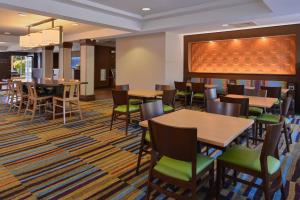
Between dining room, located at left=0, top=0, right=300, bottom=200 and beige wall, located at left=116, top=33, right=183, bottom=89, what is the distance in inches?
1.4

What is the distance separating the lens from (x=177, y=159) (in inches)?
67.4

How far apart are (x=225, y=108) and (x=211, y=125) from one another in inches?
31.4

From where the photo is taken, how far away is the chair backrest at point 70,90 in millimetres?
5258

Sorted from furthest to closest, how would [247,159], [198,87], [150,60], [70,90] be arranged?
[150,60], [198,87], [70,90], [247,159]

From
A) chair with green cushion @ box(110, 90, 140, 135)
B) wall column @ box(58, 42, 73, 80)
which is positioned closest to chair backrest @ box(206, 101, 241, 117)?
chair with green cushion @ box(110, 90, 140, 135)

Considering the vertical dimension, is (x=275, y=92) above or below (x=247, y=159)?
above

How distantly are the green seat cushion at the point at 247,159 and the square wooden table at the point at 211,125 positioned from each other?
166mm

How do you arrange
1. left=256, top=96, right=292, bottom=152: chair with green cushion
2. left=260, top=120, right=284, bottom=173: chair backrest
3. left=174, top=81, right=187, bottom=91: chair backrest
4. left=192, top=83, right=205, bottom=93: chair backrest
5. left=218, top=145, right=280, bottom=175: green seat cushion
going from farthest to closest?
left=174, top=81, right=187, bottom=91: chair backrest, left=192, top=83, right=205, bottom=93: chair backrest, left=256, top=96, right=292, bottom=152: chair with green cushion, left=218, top=145, right=280, bottom=175: green seat cushion, left=260, top=120, right=284, bottom=173: chair backrest

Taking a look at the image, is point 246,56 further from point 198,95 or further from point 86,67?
Result: point 86,67

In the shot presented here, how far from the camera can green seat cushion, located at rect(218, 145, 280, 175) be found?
6.17ft

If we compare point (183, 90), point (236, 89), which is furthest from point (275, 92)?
point (183, 90)

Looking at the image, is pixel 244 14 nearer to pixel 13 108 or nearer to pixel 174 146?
pixel 174 146

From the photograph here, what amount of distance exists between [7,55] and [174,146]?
18342mm

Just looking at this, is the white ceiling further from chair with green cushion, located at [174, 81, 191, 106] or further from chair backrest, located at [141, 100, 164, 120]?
chair backrest, located at [141, 100, 164, 120]
